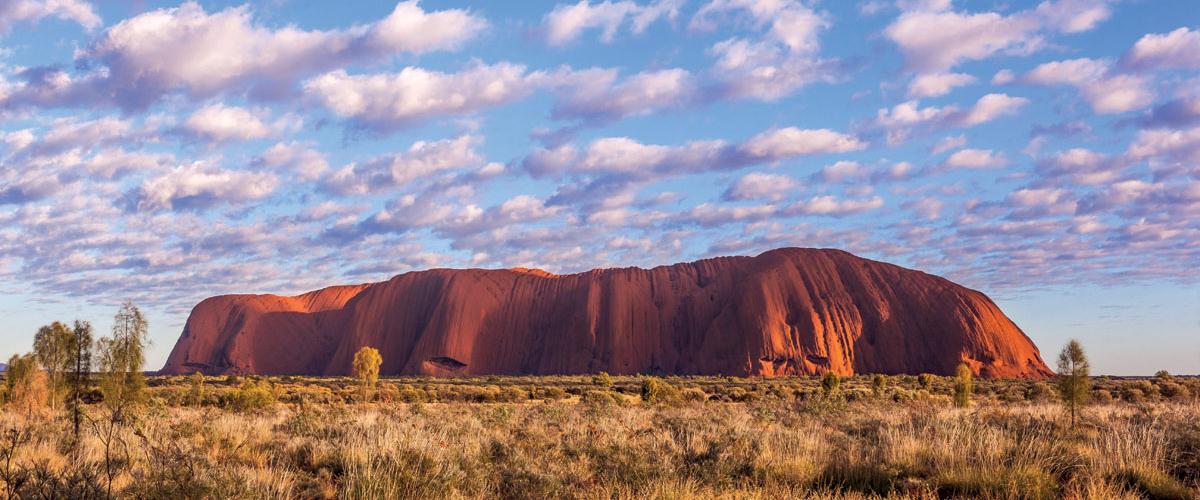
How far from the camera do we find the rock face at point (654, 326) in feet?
299

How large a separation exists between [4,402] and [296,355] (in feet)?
317

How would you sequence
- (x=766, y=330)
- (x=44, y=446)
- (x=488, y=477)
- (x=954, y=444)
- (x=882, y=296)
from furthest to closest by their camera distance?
(x=882, y=296) → (x=766, y=330) → (x=44, y=446) → (x=954, y=444) → (x=488, y=477)

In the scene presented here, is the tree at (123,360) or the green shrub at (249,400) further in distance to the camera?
the green shrub at (249,400)

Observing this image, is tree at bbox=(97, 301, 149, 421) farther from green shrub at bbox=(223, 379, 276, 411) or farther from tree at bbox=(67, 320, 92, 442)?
green shrub at bbox=(223, 379, 276, 411)

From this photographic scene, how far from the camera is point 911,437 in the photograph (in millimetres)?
10758

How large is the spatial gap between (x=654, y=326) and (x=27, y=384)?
270 ft

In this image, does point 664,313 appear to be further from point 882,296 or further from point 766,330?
point 882,296

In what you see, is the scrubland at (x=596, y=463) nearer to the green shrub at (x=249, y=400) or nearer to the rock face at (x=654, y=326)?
the green shrub at (x=249, y=400)

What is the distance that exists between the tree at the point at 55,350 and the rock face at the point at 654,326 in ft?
247

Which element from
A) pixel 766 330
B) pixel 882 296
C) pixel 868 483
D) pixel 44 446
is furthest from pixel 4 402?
pixel 882 296

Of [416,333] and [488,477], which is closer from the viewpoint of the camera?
[488,477]

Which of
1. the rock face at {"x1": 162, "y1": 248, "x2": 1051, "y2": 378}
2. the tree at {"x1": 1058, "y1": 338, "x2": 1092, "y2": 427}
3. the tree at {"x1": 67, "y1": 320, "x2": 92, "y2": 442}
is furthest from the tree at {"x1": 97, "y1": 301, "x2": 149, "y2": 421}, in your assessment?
the rock face at {"x1": 162, "y1": 248, "x2": 1051, "y2": 378}

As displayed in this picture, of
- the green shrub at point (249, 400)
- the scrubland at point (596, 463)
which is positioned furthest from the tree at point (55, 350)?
the green shrub at point (249, 400)

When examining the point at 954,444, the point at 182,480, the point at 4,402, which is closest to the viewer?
the point at 182,480
